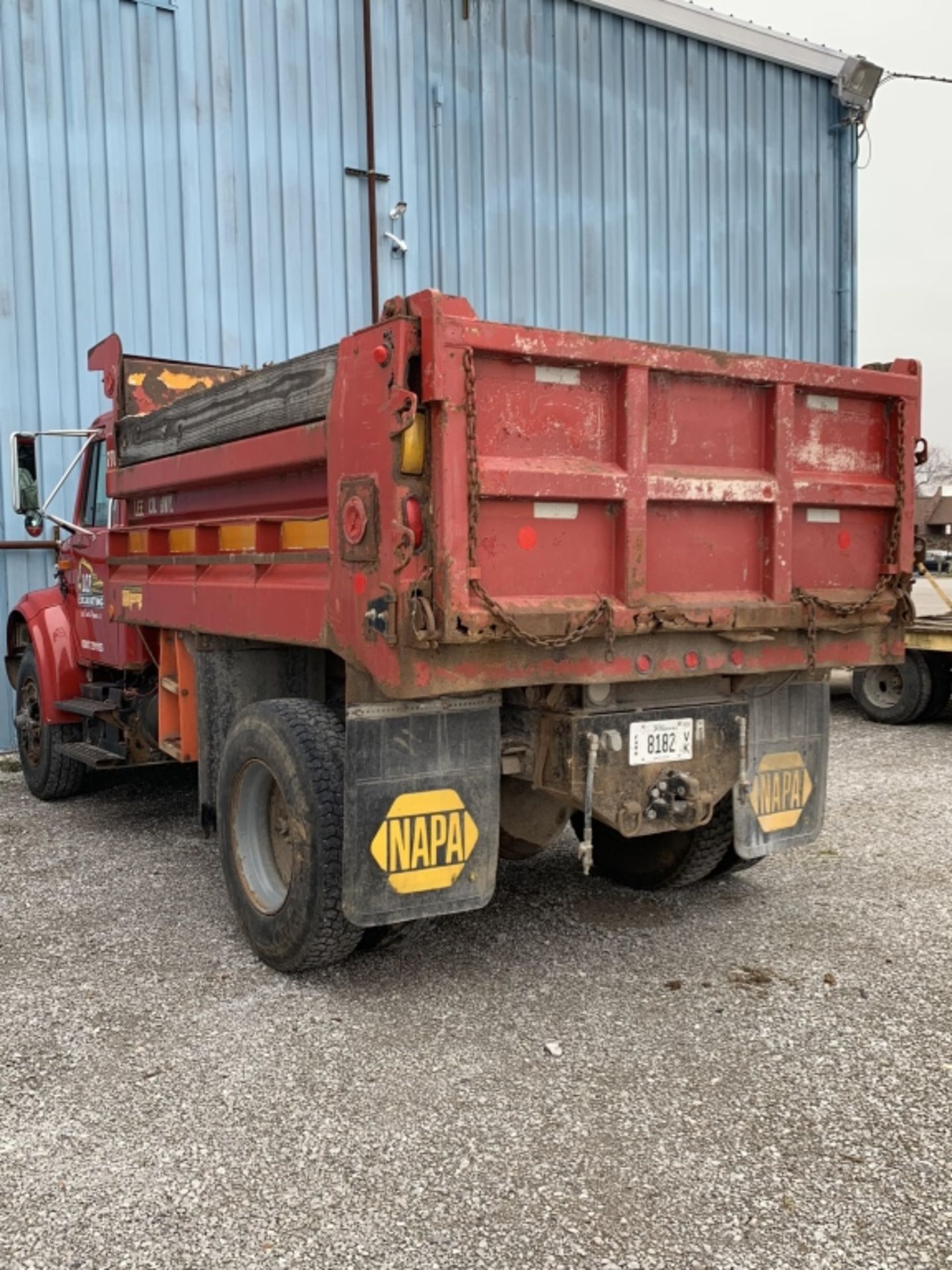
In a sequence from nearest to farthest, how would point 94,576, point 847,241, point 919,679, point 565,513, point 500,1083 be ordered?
point 500,1083 → point 565,513 → point 94,576 → point 919,679 → point 847,241

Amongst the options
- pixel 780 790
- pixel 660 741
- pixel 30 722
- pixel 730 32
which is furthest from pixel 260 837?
pixel 730 32

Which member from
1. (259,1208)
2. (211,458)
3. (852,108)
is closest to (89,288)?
(211,458)

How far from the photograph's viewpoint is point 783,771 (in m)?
4.53

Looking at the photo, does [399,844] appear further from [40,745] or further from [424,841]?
[40,745]

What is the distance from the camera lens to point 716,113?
11750 mm

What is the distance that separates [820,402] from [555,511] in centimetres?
132

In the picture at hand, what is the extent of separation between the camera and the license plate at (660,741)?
4000 millimetres

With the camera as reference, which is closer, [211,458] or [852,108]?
[211,458]

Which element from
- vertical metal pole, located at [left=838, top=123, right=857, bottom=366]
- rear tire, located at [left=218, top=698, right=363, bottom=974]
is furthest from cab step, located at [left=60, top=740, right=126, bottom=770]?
vertical metal pole, located at [left=838, top=123, right=857, bottom=366]

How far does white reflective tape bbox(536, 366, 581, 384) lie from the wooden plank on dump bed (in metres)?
0.71

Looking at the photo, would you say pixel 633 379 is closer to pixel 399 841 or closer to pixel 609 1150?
pixel 399 841

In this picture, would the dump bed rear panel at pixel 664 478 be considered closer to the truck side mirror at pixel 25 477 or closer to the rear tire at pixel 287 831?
the rear tire at pixel 287 831

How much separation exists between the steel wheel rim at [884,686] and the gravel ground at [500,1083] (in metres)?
4.73

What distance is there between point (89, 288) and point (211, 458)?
5.06 metres
